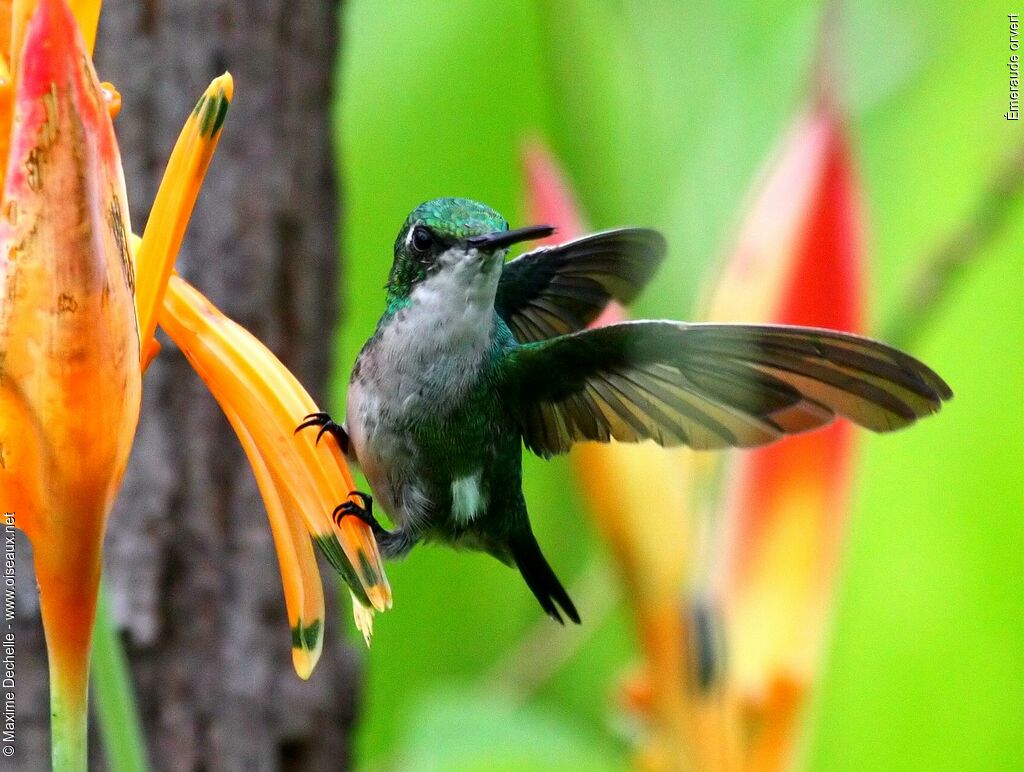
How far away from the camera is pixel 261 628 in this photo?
686mm

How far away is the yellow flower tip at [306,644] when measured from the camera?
0.35m

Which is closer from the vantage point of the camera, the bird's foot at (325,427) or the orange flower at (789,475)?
the bird's foot at (325,427)

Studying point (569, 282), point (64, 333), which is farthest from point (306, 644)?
point (569, 282)

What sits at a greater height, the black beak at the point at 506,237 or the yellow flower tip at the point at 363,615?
the black beak at the point at 506,237

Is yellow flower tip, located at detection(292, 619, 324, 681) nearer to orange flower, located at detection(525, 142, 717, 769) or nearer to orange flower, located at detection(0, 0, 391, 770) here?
orange flower, located at detection(0, 0, 391, 770)

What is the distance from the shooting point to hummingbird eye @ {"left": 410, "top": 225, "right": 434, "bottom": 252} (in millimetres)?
450

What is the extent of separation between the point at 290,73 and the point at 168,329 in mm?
319

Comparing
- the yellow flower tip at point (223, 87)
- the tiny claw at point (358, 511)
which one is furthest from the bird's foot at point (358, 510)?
the yellow flower tip at point (223, 87)

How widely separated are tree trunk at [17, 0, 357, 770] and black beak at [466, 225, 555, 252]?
0.20 m

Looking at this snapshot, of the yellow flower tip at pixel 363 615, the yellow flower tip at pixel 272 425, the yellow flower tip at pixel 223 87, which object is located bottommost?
the yellow flower tip at pixel 363 615

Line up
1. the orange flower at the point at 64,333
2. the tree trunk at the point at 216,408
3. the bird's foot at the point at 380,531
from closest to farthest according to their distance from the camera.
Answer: the orange flower at the point at 64,333
the bird's foot at the point at 380,531
the tree trunk at the point at 216,408

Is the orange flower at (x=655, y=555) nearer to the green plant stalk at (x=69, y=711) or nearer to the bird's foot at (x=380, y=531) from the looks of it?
the bird's foot at (x=380, y=531)

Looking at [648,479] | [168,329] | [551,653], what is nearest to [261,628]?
[551,653]

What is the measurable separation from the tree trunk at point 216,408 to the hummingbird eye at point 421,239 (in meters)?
0.17
